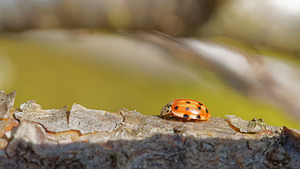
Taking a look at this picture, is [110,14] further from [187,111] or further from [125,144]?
[125,144]

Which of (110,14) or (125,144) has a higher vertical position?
(110,14)

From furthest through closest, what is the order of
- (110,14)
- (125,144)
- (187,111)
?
(110,14)
(187,111)
(125,144)

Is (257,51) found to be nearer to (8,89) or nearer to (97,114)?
(97,114)

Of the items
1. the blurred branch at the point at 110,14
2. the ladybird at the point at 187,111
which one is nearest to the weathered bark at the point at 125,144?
the ladybird at the point at 187,111

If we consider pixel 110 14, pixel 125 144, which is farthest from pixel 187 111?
pixel 110 14

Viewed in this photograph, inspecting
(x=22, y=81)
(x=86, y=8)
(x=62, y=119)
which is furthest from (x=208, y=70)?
(x=22, y=81)

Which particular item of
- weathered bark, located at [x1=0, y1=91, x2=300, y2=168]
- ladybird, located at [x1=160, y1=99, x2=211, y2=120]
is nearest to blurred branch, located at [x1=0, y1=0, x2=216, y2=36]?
ladybird, located at [x1=160, y1=99, x2=211, y2=120]

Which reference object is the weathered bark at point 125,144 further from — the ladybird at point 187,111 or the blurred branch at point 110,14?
the blurred branch at point 110,14

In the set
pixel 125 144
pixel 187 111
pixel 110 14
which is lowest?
pixel 125 144

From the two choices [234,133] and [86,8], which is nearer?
[234,133]
